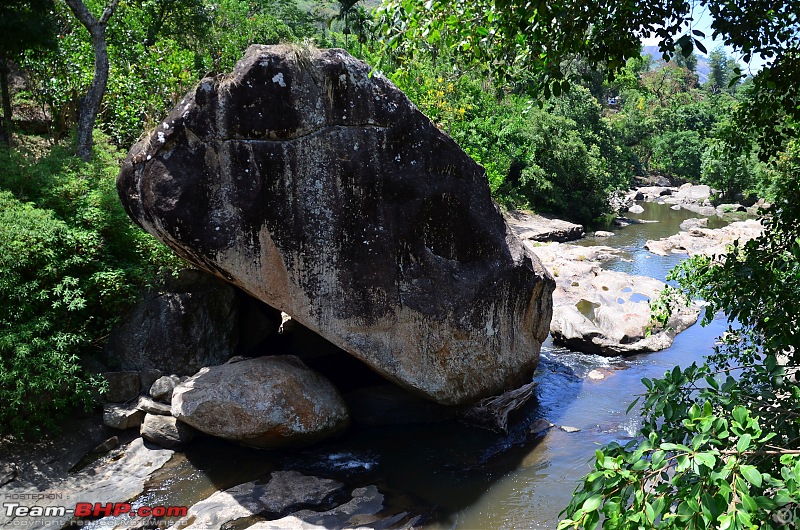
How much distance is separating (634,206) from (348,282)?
36051mm

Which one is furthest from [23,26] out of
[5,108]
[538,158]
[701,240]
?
[701,240]

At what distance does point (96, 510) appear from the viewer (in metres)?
8.45

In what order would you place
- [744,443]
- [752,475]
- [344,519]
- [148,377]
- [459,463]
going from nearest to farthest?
[752,475] → [744,443] → [344,519] → [459,463] → [148,377]

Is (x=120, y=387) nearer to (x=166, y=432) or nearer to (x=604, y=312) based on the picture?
(x=166, y=432)

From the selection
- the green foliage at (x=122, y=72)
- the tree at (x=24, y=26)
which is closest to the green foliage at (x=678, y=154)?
the green foliage at (x=122, y=72)

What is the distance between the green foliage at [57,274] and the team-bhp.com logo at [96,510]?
1.37m

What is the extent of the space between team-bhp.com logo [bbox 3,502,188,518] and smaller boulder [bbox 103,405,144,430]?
171 centimetres

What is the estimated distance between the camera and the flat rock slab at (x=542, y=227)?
94.2 ft

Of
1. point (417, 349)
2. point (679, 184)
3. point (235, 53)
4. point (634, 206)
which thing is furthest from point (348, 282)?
point (679, 184)

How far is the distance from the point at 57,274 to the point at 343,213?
4.67m

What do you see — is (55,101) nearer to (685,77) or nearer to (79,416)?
(79,416)

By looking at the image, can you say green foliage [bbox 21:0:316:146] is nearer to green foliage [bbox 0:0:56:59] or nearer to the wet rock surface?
green foliage [bbox 0:0:56:59]

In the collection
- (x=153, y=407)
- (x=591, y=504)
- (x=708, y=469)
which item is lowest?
(x=153, y=407)

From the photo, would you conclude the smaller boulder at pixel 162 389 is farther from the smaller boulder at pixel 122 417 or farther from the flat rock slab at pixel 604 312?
the flat rock slab at pixel 604 312
